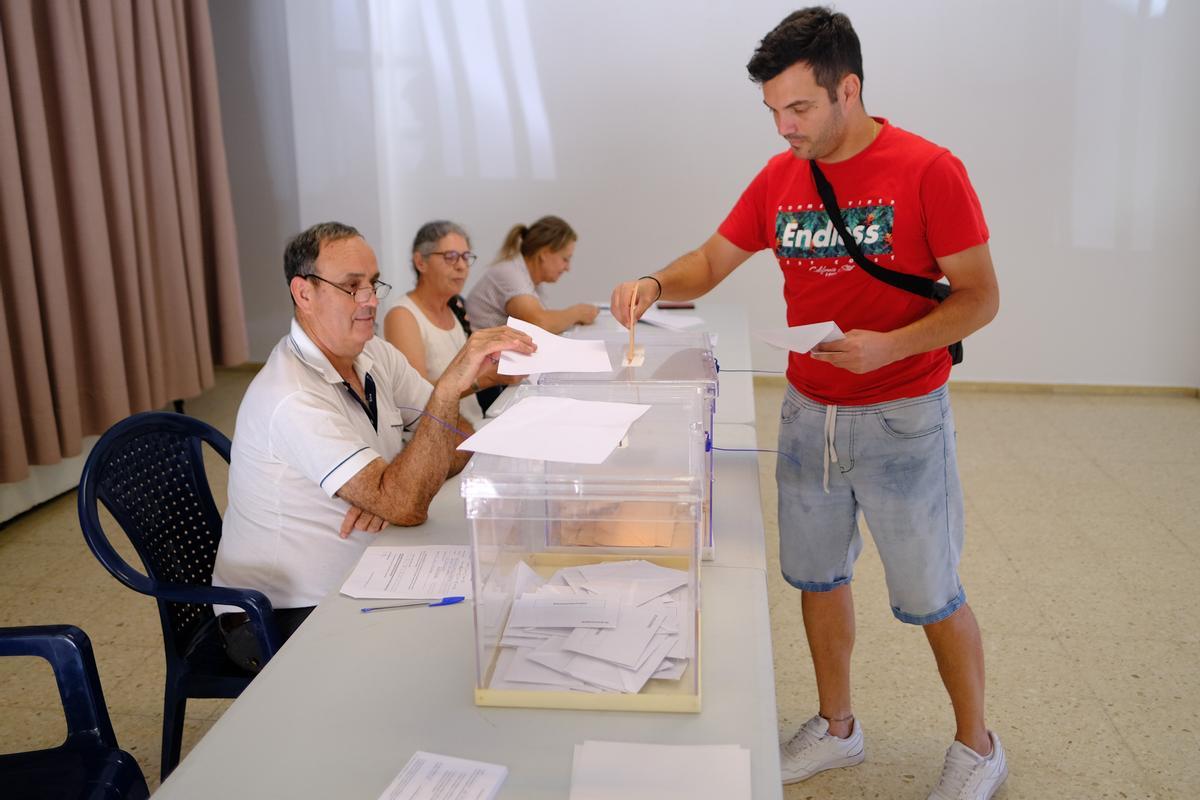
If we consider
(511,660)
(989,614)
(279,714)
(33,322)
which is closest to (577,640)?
(511,660)

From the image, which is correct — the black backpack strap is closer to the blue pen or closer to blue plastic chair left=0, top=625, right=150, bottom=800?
the blue pen

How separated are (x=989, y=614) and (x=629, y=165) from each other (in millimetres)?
3176

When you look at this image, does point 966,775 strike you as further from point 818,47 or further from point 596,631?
point 818,47

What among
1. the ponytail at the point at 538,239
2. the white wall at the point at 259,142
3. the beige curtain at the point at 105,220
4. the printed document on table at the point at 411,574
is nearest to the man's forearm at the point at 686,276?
the printed document on table at the point at 411,574

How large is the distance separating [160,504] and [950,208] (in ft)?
5.04

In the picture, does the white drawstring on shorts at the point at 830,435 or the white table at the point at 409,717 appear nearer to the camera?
the white table at the point at 409,717

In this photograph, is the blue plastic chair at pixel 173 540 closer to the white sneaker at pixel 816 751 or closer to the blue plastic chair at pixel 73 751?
the blue plastic chair at pixel 73 751

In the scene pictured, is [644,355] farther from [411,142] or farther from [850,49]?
[411,142]

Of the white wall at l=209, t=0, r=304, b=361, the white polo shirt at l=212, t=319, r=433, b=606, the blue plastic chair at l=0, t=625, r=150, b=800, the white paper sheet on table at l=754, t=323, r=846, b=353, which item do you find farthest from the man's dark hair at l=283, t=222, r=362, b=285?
the white wall at l=209, t=0, r=304, b=361

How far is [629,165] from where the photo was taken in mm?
5270

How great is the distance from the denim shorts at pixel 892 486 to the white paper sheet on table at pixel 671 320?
57.7 inches

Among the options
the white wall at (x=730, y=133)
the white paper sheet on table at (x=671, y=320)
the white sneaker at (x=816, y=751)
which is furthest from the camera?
the white wall at (x=730, y=133)

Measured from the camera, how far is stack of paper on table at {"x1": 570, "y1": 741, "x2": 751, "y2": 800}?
1.08 metres

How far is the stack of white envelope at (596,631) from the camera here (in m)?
1.27
